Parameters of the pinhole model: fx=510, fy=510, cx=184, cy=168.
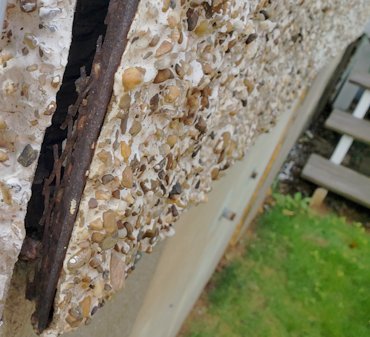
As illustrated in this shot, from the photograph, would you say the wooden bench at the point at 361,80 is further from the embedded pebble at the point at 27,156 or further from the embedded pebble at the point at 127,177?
the embedded pebble at the point at 27,156

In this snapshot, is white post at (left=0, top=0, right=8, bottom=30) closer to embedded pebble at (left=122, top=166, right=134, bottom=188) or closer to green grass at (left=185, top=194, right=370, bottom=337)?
embedded pebble at (left=122, top=166, right=134, bottom=188)

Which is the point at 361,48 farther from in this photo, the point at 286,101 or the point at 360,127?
the point at 286,101

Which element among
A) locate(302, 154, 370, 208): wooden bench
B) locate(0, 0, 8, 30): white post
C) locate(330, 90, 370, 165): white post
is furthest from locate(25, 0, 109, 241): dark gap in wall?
locate(330, 90, 370, 165): white post

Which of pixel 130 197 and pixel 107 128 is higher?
pixel 107 128

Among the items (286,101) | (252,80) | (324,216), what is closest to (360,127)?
(324,216)

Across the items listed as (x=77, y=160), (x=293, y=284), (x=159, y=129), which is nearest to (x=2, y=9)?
(x=77, y=160)

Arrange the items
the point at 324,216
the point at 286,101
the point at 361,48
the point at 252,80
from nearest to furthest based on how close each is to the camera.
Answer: the point at 252,80 → the point at 286,101 → the point at 324,216 → the point at 361,48

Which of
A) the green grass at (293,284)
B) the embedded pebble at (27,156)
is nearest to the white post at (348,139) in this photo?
the green grass at (293,284)
